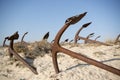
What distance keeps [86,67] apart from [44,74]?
1.06m

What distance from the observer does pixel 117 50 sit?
5742 mm

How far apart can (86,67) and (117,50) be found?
7.81 feet

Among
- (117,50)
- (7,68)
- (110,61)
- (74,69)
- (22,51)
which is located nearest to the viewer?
(74,69)

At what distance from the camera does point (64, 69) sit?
3.75m

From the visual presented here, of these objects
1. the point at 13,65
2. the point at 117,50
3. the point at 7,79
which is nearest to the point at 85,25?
the point at 117,50

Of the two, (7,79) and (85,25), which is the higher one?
(85,25)

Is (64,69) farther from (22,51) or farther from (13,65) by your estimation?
(22,51)

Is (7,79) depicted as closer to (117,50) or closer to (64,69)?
(64,69)

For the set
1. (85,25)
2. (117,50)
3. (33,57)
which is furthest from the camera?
(85,25)

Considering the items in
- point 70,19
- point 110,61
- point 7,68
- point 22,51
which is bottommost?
point 110,61

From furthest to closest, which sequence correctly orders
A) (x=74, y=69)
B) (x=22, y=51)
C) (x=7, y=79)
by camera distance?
(x=22, y=51) → (x=74, y=69) → (x=7, y=79)

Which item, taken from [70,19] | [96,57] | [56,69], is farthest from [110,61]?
[70,19]

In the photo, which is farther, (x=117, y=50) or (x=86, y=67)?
(x=117, y=50)

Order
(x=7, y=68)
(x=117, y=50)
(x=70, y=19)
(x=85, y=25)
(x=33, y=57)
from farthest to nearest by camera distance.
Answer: (x=85, y=25) < (x=117, y=50) < (x=33, y=57) < (x=7, y=68) < (x=70, y=19)
